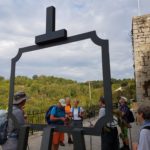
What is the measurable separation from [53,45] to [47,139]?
1.17 m

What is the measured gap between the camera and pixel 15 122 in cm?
391

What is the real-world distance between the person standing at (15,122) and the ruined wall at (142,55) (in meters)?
5.65

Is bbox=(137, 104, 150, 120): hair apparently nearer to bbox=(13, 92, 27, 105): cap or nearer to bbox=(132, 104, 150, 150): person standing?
bbox=(132, 104, 150, 150): person standing

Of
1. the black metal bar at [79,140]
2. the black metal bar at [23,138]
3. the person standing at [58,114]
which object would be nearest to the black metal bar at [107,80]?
the black metal bar at [79,140]

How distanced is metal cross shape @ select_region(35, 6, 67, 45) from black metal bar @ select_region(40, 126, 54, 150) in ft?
3.64

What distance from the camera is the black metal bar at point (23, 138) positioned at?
12.0 feet

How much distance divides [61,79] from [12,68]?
0.75m

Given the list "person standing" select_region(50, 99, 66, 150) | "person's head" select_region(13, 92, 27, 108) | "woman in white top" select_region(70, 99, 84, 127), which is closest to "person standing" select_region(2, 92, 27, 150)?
"person's head" select_region(13, 92, 27, 108)

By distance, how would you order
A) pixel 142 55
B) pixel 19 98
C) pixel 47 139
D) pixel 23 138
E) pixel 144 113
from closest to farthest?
pixel 144 113
pixel 47 139
pixel 23 138
pixel 19 98
pixel 142 55

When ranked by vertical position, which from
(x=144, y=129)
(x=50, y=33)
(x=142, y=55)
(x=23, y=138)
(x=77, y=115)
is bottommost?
(x=23, y=138)

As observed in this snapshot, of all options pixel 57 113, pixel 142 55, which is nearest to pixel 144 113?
pixel 57 113

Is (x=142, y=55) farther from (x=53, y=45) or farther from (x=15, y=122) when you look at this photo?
(x=15, y=122)

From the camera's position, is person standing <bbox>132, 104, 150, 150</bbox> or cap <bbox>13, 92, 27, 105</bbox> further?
cap <bbox>13, 92, 27, 105</bbox>

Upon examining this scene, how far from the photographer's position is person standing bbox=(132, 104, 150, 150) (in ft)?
9.98
